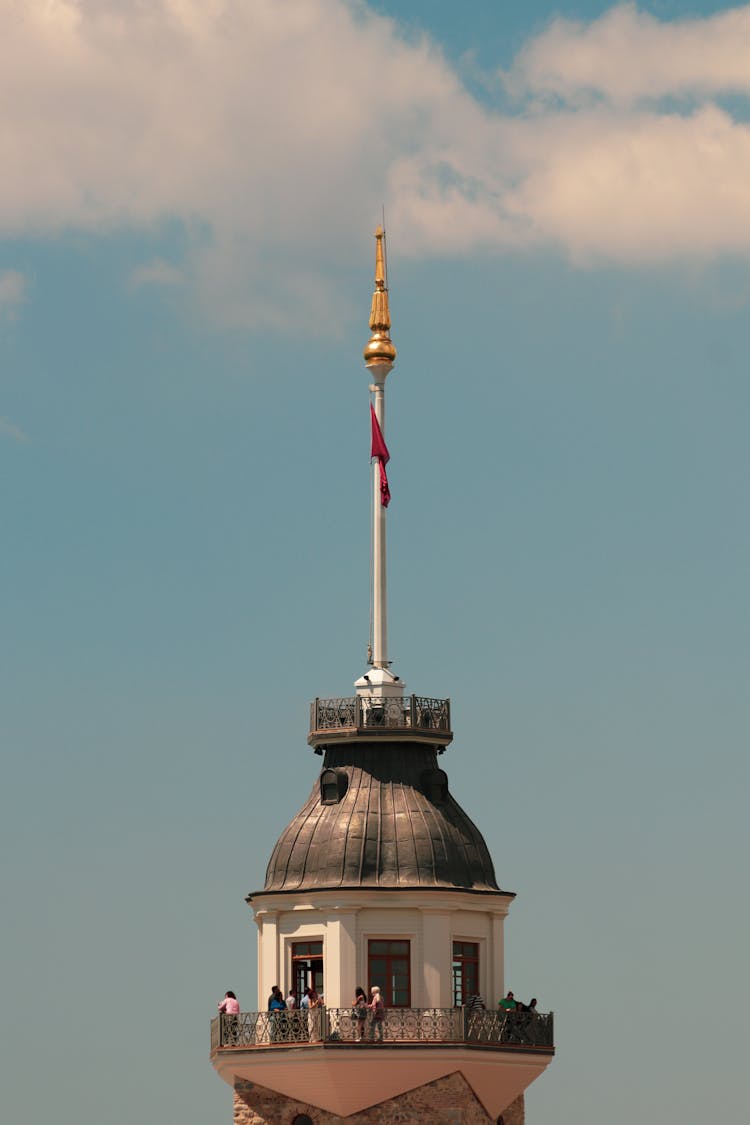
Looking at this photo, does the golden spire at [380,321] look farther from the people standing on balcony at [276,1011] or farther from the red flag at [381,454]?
the people standing on balcony at [276,1011]

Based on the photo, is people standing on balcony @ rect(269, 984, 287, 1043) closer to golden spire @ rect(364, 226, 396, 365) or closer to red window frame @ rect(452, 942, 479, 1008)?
red window frame @ rect(452, 942, 479, 1008)

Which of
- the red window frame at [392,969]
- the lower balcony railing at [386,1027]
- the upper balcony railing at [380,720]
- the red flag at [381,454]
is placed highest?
the red flag at [381,454]

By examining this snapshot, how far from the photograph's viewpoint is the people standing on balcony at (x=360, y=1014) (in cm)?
11019

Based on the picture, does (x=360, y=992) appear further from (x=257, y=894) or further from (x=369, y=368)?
(x=369, y=368)

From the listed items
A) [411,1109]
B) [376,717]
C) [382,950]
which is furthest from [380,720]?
[411,1109]

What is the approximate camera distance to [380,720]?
4520 inches

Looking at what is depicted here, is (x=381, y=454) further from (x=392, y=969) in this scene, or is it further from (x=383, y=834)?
(x=392, y=969)

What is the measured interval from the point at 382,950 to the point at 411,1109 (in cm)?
479

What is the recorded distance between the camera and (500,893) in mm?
114062

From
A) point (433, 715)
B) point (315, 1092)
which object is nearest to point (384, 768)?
point (433, 715)

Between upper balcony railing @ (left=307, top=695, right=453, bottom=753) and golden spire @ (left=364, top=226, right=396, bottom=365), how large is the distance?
11.4 m

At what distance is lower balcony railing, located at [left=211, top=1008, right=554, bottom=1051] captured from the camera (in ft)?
362

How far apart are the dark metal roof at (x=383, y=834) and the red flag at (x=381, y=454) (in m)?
8.42

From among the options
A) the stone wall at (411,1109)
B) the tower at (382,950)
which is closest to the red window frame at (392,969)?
the tower at (382,950)
